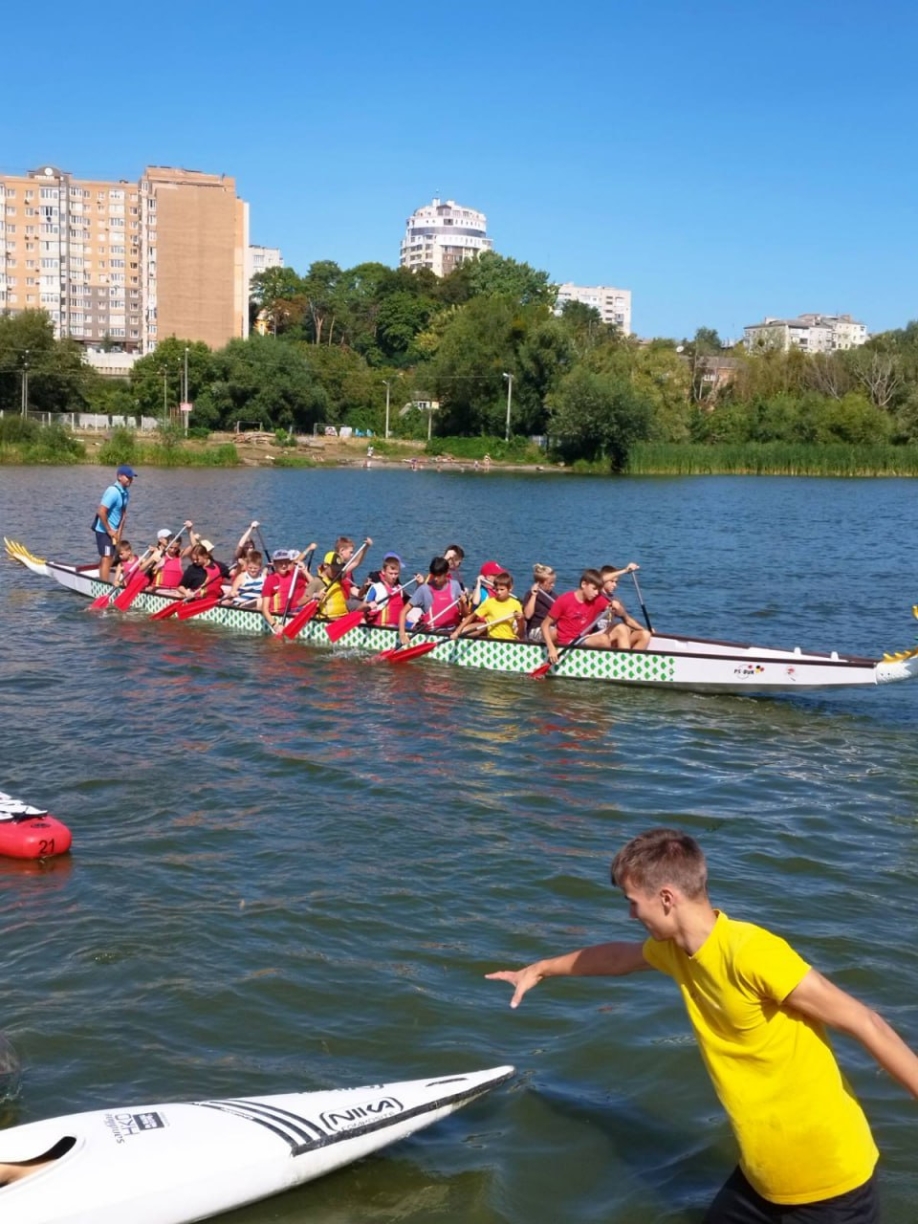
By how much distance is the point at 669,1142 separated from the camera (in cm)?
531

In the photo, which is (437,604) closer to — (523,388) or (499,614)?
A: (499,614)

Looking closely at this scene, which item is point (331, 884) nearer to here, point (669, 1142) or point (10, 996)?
point (10, 996)

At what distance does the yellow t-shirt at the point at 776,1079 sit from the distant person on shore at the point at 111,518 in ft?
55.1

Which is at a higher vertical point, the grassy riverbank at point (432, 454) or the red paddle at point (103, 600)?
the grassy riverbank at point (432, 454)

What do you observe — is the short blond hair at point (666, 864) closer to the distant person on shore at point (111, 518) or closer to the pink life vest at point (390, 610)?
the pink life vest at point (390, 610)

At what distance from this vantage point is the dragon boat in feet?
41.5

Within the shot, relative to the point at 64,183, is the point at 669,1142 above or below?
below

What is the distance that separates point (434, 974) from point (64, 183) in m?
131

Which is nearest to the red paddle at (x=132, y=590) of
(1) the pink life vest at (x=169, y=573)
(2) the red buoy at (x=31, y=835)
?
(1) the pink life vest at (x=169, y=573)

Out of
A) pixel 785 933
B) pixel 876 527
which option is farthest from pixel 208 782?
pixel 876 527

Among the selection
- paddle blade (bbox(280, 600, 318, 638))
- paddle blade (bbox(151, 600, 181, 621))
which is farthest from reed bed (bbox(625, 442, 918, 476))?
paddle blade (bbox(280, 600, 318, 638))

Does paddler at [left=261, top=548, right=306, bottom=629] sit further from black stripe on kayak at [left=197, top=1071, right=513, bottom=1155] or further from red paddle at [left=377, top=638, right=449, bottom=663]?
black stripe on kayak at [left=197, top=1071, right=513, bottom=1155]

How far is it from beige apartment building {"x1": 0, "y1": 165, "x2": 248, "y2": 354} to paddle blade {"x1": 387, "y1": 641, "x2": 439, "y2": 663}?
107 meters

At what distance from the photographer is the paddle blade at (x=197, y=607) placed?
58.3 ft
